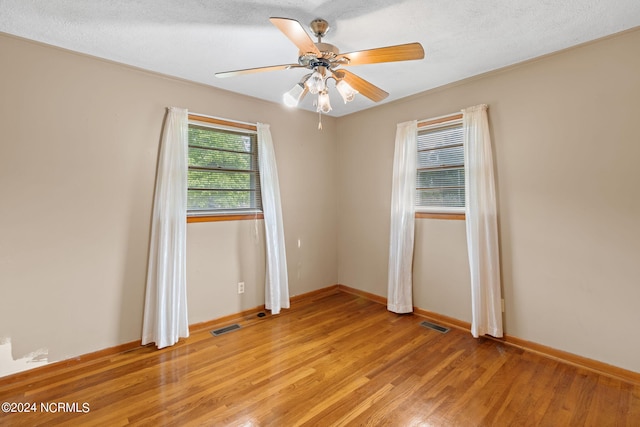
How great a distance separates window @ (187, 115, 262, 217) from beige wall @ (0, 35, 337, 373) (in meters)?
0.18

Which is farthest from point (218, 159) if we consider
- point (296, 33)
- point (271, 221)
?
point (296, 33)

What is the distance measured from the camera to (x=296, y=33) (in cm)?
156

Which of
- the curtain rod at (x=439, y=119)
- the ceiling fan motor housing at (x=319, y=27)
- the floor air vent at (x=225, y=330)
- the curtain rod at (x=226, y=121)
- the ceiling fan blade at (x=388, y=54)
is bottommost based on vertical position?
the floor air vent at (x=225, y=330)

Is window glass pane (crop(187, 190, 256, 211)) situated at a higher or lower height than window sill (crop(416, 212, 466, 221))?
higher

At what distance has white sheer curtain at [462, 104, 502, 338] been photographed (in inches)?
106

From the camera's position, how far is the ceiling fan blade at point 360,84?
1.94 meters

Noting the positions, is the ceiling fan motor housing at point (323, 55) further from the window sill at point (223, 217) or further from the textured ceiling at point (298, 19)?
the window sill at point (223, 217)

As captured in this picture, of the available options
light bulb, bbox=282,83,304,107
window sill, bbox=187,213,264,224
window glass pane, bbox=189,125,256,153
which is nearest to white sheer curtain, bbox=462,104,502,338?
light bulb, bbox=282,83,304,107

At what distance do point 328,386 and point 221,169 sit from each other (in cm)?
232

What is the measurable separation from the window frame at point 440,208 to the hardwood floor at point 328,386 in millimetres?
1183

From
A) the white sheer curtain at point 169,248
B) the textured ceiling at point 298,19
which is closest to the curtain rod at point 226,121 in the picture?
the white sheer curtain at point 169,248

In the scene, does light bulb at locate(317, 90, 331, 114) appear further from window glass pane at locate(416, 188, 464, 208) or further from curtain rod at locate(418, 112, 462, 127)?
window glass pane at locate(416, 188, 464, 208)

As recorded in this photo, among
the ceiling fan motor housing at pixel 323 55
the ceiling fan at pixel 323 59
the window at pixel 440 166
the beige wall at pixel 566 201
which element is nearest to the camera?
the ceiling fan at pixel 323 59

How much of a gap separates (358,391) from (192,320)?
1.81 meters
